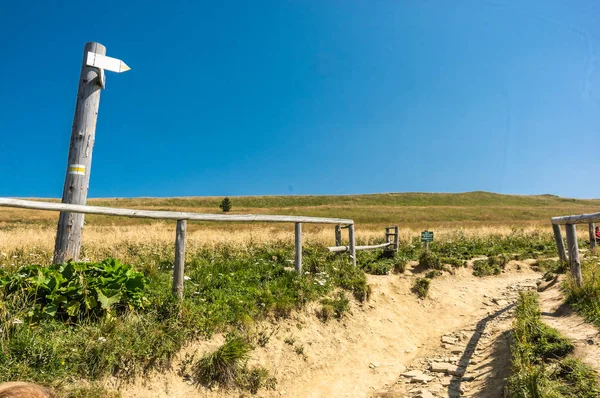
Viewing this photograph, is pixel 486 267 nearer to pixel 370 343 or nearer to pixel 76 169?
pixel 370 343

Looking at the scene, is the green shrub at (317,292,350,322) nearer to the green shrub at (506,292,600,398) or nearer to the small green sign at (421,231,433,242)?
the green shrub at (506,292,600,398)

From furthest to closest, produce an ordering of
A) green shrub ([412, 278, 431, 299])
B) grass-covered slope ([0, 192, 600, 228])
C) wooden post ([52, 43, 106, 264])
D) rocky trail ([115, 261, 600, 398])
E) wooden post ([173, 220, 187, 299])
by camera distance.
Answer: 1. grass-covered slope ([0, 192, 600, 228])
2. green shrub ([412, 278, 431, 299])
3. wooden post ([52, 43, 106, 264])
4. wooden post ([173, 220, 187, 299])
5. rocky trail ([115, 261, 600, 398])

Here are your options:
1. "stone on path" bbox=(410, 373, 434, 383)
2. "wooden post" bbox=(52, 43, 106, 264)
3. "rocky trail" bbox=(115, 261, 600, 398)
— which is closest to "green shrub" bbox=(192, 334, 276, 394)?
"rocky trail" bbox=(115, 261, 600, 398)

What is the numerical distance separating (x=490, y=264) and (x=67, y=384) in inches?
504

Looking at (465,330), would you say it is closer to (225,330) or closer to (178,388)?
(225,330)

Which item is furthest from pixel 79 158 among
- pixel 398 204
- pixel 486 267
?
pixel 398 204

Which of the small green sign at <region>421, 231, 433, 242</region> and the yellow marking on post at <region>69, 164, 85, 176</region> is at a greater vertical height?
the yellow marking on post at <region>69, 164, 85, 176</region>

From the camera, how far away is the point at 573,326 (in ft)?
17.2

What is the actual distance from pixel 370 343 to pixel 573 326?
3.24 metres

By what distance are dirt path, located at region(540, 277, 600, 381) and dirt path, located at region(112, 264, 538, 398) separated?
858mm

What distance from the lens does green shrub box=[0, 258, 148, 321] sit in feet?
13.8

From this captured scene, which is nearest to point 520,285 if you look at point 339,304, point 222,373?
point 339,304

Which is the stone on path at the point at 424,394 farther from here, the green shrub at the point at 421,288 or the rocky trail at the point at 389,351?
the green shrub at the point at 421,288

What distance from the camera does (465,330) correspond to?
7664 mm
